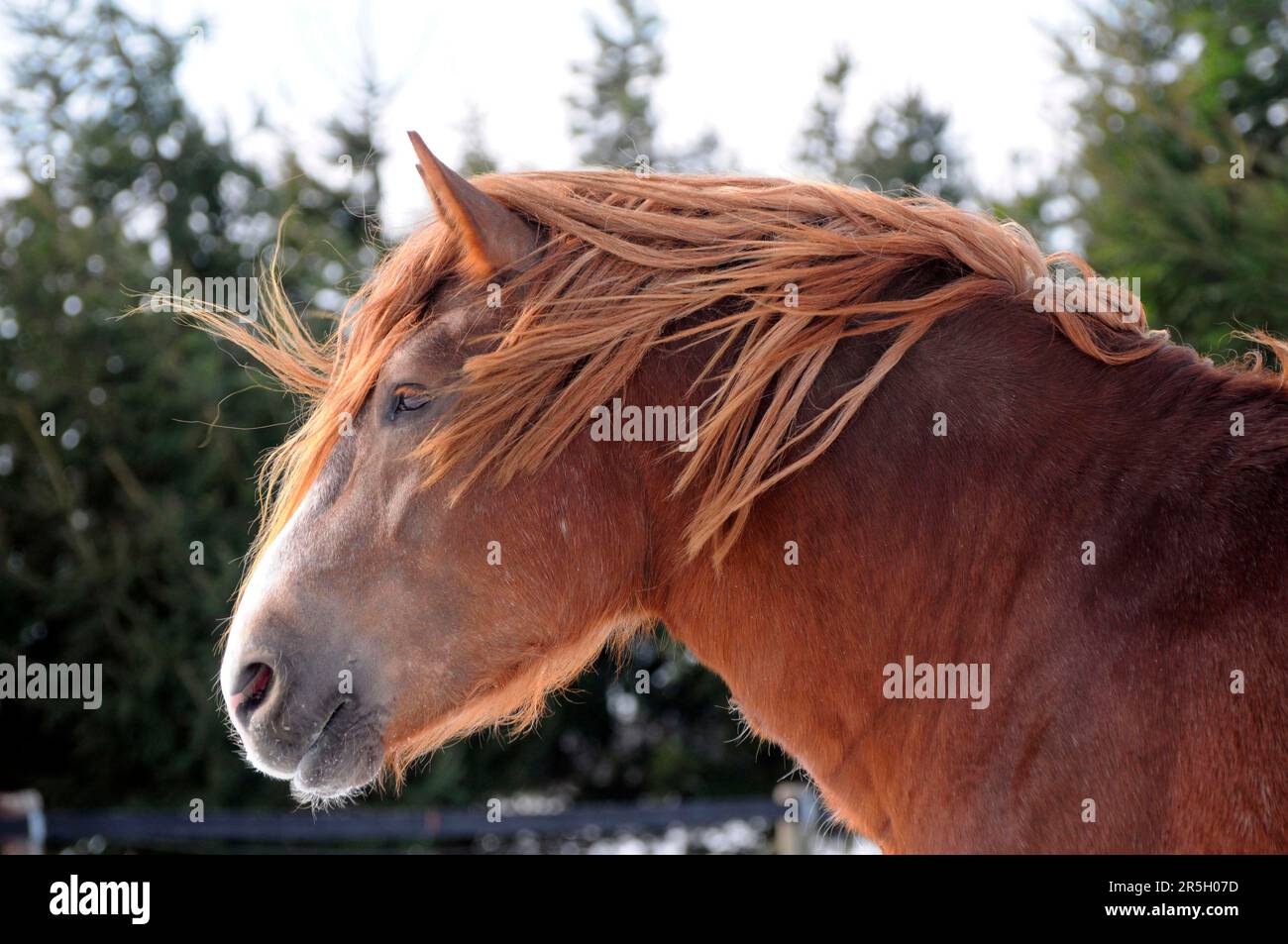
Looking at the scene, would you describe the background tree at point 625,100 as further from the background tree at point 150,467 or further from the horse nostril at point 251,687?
the horse nostril at point 251,687

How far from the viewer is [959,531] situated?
229 centimetres

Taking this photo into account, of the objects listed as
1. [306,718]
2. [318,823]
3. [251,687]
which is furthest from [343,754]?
[318,823]

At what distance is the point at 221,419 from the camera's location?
11969mm

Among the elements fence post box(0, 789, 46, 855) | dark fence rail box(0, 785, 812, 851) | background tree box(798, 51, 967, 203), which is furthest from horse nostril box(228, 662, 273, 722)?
background tree box(798, 51, 967, 203)

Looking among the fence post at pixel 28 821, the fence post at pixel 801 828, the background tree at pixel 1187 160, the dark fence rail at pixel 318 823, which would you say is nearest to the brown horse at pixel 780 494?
the fence post at pixel 801 828

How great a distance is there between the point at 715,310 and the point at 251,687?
1.34 metres

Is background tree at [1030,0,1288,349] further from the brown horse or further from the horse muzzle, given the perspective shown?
the horse muzzle

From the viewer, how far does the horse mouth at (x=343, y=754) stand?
8.02 feet

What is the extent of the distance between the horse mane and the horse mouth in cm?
54

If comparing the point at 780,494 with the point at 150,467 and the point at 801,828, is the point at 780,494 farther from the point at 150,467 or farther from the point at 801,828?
the point at 150,467
